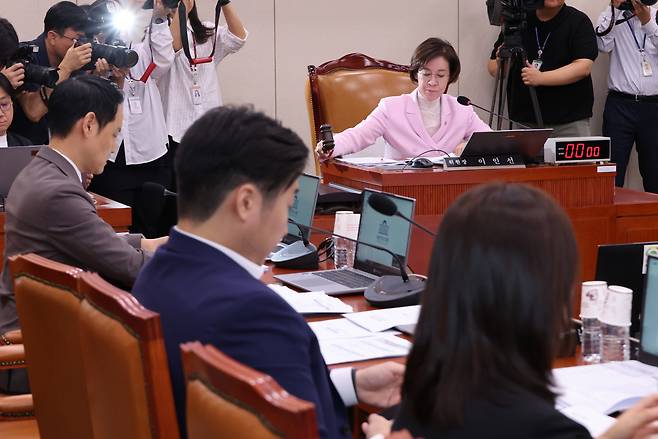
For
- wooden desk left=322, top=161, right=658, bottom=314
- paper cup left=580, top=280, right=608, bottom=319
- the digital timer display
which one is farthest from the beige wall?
paper cup left=580, top=280, right=608, bottom=319

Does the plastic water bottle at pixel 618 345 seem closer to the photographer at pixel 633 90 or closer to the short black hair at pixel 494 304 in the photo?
the short black hair at pixel 494 304

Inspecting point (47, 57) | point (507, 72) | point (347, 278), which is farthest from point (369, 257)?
point (507, 72)

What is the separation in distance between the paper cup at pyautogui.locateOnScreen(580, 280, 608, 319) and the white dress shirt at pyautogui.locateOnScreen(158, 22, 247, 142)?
3.11 meters

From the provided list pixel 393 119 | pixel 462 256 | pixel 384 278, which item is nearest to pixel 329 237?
pixel 384 278

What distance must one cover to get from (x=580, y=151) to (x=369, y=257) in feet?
4.62

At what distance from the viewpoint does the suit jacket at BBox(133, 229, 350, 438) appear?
1514 millimetres

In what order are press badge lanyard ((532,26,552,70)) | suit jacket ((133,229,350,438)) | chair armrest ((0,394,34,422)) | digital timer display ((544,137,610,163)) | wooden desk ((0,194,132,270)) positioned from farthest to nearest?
1. press badge lanyard ((532,26,552,70))
2. digital timer display ((544,137,610,163))
3. wooden desk ((0,194,132,270))
4. chair armrest ((0,394,34,422))
5. suit jacket ((133,229,350,438))

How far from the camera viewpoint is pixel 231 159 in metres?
1.66

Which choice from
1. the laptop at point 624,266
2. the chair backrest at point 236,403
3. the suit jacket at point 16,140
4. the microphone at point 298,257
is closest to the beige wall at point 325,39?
the suit jacket at point 16,140

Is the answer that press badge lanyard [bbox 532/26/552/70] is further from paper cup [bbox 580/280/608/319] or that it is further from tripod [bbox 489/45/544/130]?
paper cup [bbox 580/280/608/319]

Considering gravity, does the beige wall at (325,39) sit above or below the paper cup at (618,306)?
above

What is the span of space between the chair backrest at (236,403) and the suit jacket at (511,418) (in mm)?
249

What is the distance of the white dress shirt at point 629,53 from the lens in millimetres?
6105

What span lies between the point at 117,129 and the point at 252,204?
141 cm
